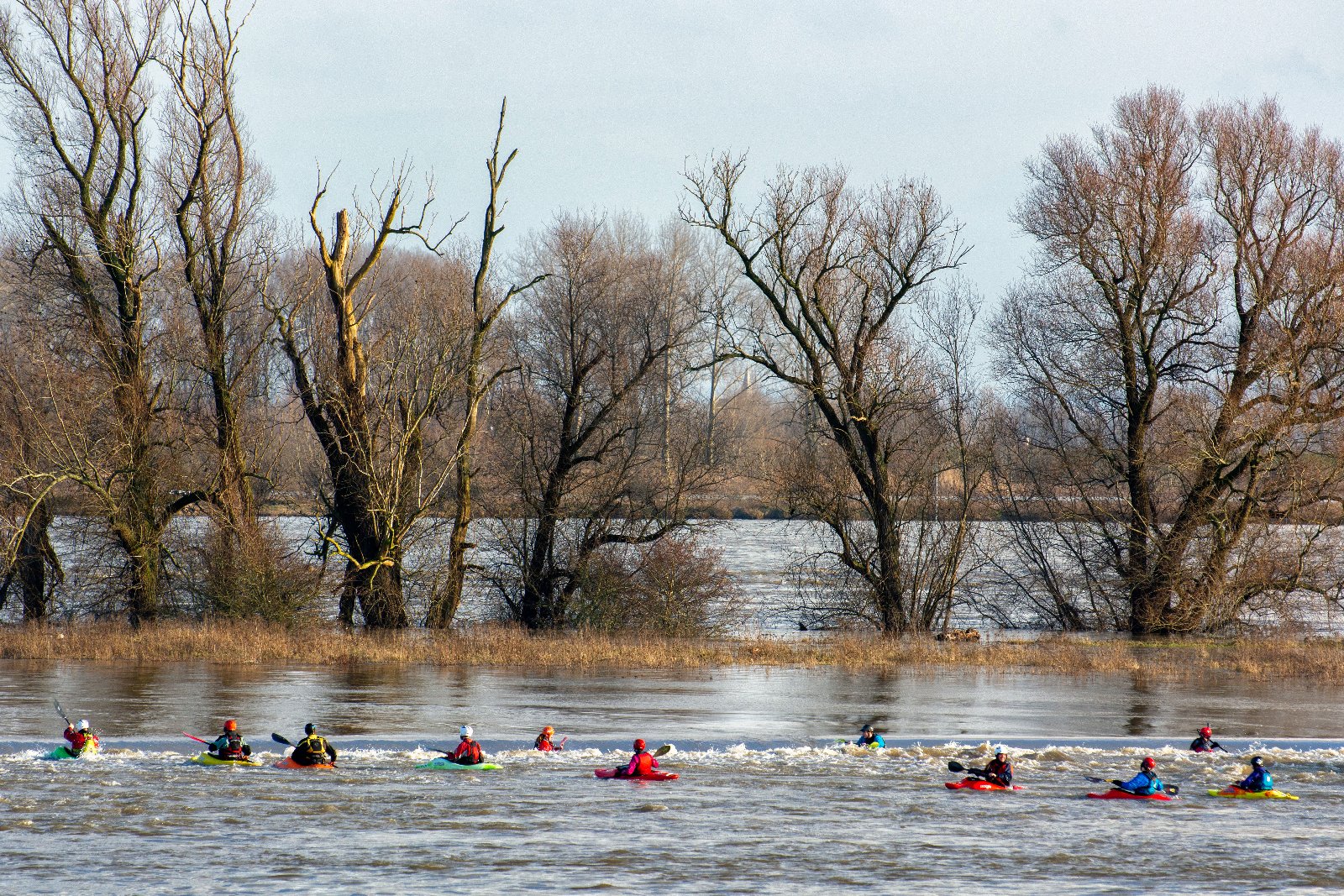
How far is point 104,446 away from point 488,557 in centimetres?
1371

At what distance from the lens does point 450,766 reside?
16266mm

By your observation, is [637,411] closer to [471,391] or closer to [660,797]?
[471,391]

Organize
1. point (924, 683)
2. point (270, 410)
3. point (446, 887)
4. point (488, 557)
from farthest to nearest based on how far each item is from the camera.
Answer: point (270, 410), point (488, 557), point (924, 683), point (446, 887)

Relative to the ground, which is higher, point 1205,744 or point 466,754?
point 1205,744

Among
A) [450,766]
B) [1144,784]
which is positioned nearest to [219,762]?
[450,766]

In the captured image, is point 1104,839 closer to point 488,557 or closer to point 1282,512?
point 1282,512

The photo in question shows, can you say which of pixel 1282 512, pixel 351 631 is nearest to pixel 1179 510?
pixel 1282 512

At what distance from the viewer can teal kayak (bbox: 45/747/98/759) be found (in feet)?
53.3

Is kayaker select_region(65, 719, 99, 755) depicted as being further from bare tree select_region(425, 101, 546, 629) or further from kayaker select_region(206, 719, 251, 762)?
bare tree select_region(425, 101, 546, 629)

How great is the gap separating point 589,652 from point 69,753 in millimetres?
13282

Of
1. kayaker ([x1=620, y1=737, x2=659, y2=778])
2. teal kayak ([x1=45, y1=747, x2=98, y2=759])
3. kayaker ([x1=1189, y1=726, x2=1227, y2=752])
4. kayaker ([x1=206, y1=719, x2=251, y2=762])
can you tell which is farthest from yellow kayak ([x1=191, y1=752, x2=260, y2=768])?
kayaker ([x1=1189, y1=726, x2=1227, y2=752])

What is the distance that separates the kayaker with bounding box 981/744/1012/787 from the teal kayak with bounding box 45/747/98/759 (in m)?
11.2

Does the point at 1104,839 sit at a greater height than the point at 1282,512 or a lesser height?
lesser

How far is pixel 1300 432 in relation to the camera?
3294 cm
